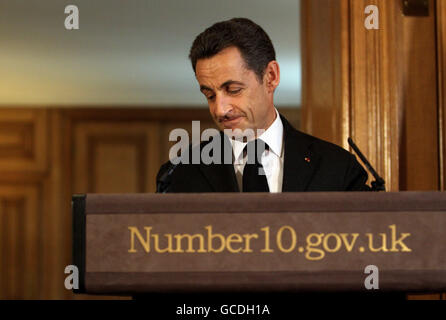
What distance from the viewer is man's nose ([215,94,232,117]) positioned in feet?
4.05

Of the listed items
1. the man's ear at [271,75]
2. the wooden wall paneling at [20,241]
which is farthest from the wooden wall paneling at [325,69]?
the wooden wall paneling at [20,241]

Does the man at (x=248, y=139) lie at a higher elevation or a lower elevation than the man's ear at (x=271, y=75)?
lower

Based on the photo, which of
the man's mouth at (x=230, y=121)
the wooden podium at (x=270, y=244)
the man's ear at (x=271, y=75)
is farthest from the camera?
the man's ear at (x=271, y=75)

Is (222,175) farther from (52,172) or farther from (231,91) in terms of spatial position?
(52,172)

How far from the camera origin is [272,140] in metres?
1.32

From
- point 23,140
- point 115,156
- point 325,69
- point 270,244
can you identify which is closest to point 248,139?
point 270,244

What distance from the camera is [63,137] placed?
730 centimetres

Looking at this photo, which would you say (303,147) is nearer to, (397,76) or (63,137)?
(397,76)

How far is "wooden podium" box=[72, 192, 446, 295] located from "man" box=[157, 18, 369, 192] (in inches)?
15.3

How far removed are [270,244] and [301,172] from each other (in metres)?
0.43

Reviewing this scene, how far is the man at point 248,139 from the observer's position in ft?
4.02

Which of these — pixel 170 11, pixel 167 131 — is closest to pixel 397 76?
pixel 170 11

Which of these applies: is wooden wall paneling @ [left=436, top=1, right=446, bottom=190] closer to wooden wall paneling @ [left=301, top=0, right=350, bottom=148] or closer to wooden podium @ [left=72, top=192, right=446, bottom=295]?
wooden wall paneling @ [left=301, top=0, right=350, bottom=148]

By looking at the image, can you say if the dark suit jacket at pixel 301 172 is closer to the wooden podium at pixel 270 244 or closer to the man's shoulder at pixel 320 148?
the man's shoulder at pixel 320 148
